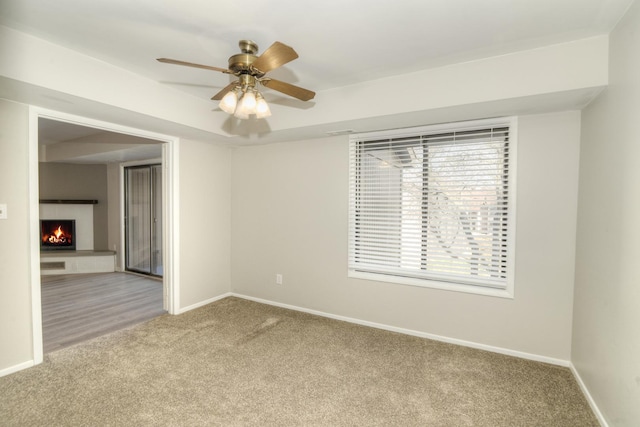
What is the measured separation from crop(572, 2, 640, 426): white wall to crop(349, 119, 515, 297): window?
0.54 m

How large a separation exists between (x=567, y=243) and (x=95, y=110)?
4130 mm

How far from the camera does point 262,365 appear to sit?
8.44ft

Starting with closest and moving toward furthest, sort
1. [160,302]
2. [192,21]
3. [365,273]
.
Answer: [192,21]
[365,273]
[160,302]

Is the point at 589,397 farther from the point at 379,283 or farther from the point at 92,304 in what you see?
the point at 92,304

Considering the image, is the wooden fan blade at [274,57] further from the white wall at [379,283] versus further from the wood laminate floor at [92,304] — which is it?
the wood laminate floor at [92,304]

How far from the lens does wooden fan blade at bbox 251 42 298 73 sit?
1.55 meters

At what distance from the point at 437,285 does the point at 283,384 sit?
1.72 meters

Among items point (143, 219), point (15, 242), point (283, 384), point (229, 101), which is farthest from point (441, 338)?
point (143, 219)

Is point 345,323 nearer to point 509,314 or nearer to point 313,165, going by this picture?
point 509,314

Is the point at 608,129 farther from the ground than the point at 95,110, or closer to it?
closer to it

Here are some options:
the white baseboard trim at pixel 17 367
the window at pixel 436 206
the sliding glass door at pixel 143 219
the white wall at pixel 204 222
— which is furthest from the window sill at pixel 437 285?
the sliding glass door at pixel 143 219

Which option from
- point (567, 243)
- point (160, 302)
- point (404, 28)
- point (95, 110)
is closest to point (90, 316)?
point (160, 302)

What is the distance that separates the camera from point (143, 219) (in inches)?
230

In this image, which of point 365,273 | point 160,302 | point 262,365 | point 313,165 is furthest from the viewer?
point 160,302
